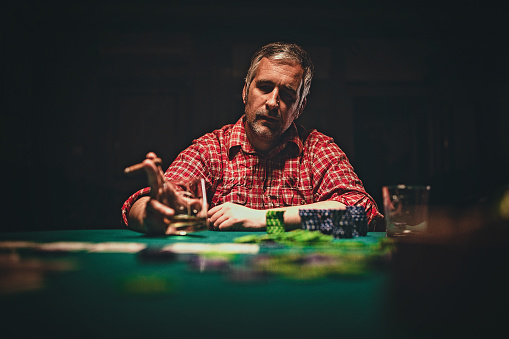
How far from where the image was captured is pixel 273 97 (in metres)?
2.27

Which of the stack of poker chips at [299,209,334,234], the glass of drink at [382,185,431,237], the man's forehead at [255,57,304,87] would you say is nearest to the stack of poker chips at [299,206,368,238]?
the stack of poker chips at [299,209,334,234]

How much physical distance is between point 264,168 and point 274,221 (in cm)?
106

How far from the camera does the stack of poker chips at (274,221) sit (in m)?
1.36

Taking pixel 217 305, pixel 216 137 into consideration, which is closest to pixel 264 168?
pixel 216 137

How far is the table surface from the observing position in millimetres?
446

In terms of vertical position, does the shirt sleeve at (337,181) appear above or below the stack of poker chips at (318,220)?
above

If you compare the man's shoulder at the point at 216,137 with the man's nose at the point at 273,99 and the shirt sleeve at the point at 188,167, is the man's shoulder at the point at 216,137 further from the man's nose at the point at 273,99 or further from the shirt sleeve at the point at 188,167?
the man's nose at the point at 273,99

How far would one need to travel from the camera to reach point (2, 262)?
0.81 metres

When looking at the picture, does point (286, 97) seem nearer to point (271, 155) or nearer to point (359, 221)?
point (271, 155)

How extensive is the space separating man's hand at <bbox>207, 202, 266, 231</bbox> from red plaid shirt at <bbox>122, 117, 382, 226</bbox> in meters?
0.67

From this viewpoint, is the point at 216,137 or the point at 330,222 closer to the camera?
the point at 330,222

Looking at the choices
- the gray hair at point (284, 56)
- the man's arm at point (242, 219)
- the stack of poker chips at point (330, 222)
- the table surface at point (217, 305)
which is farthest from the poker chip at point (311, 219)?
the gray hair at point (284, 56)

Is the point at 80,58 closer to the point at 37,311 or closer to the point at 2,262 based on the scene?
the point at 2,262

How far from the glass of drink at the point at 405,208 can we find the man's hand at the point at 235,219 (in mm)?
494
